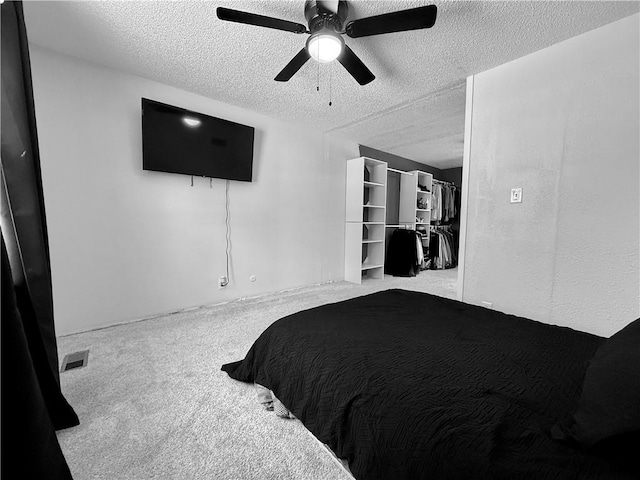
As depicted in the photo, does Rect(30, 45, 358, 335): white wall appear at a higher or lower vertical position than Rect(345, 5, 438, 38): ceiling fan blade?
lower

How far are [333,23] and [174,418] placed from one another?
2348mm

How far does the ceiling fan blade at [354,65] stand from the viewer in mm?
1733

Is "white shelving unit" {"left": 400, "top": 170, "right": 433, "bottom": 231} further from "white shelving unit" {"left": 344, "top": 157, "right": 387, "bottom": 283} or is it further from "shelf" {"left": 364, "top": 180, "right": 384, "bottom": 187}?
"shelf" {"left": 364, "top": 180, "right": 384, "bottom": 187}

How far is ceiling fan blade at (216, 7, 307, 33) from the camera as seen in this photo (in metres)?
1.46

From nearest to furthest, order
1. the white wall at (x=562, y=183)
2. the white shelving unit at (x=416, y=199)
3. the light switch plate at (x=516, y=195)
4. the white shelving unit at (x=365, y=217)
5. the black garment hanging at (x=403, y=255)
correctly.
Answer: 1. the white wall at (x=562, y=183)
2. the light switch plate at (x=516, y=195)
3. the white shelving unit at (x=365, y=217)
4. the black garment hanging at (x=403, y=255)
5. the white shelving unit at (x=416, y=199)

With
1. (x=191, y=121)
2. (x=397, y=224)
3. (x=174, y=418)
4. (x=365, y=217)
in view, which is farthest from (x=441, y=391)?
(x=397, y=224)

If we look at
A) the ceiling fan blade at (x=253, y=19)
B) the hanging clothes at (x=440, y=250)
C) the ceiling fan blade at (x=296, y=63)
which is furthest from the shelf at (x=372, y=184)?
the ceiling fan blade at (x=253, y=19)

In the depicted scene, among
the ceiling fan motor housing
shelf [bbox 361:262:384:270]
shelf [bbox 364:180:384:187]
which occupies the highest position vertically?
the ceiling fan motor housing

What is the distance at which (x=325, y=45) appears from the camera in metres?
1.64

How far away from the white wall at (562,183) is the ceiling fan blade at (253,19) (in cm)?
177

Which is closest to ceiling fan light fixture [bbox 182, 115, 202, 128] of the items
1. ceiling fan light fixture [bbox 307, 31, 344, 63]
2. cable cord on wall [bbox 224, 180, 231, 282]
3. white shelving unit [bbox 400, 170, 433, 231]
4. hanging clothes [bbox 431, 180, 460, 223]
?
cable cord on wall [bbox 224, 180, 231, 282]

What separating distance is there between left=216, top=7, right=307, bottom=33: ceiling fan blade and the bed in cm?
169

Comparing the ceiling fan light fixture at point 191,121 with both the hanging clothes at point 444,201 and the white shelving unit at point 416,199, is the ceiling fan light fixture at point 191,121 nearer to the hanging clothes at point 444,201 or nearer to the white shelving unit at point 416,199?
the white shelving unit at point 416,199

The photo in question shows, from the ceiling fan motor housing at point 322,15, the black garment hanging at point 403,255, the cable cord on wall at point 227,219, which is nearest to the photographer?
the ceiling fan motor housing at point 322,15
